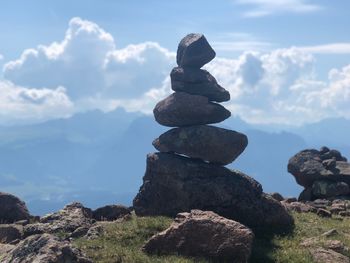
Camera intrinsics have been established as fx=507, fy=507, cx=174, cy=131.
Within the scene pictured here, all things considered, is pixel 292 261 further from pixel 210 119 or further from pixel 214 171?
pixel 210 119

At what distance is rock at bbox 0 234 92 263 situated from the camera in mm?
21109

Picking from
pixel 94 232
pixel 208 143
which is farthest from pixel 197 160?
pixel 94 232

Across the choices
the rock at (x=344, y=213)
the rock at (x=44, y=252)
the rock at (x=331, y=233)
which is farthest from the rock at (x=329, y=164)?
the rock at (x=44, y=252)

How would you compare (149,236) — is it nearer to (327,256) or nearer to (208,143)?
(327,256)

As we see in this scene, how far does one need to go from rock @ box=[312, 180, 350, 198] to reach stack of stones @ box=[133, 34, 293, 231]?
18.7m

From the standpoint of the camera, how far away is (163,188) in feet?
130

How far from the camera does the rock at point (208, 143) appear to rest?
133ft

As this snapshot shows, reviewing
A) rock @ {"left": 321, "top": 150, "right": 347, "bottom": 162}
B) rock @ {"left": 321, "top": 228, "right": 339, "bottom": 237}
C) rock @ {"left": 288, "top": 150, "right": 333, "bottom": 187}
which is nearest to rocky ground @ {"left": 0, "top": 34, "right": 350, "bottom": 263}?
rock @ {"left": 321, "top": 228, "right": 339, "bottom": 237}

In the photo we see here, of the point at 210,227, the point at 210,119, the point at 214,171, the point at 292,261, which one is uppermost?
the point at 210,119

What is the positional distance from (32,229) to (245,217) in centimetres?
1490

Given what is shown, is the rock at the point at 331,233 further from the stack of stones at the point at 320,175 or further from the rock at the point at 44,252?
the stack of stones at the point at 320,175

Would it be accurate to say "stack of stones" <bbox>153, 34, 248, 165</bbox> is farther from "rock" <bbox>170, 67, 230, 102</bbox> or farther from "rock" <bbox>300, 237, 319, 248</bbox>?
"rock" <bbox>300, 237, 319, 248</bbox>

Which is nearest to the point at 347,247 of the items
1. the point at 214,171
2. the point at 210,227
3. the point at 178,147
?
the point at 210,227

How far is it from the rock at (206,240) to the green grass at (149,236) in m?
1.03
